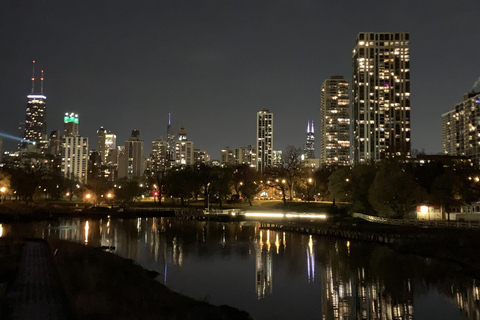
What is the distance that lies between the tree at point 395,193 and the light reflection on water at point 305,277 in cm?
1059

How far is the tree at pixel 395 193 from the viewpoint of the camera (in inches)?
2352

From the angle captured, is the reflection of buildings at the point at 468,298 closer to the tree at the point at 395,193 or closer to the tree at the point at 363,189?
the tree at the point at 395,193

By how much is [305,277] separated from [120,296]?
16884 millimetres

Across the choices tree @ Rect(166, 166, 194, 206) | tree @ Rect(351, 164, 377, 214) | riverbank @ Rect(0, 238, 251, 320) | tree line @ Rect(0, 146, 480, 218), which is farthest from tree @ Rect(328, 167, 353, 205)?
riverbank @ Rect(0, 238, 251, 320)

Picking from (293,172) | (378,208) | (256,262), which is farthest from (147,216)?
(256,262)

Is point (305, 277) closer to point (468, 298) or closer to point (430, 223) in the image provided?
point (468, 298)

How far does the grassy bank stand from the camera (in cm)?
1880

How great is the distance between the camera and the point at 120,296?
22047 millimetres

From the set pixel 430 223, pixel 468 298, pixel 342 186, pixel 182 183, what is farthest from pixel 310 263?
pixel 182 183

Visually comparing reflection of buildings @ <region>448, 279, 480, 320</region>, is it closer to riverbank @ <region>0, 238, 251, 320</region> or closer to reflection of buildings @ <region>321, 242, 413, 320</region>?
reflection of buildings @ <region>321, 242, 413, 320</region>

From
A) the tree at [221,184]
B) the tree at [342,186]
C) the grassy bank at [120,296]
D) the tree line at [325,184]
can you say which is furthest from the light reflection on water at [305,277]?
the tree at [221,184]

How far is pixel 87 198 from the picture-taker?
431 ft

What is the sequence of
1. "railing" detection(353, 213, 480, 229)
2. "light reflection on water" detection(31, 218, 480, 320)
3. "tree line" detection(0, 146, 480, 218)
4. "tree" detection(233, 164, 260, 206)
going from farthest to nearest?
"tree" detection(233, 164, 260, 206)
"tree line" detection(0, 146, 480, 218)
"railing" detection(353, 213, 480, 229)
"light reflection on water" detection(31, 218, 480, 320)

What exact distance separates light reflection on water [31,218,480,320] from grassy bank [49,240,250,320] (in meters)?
3.05
